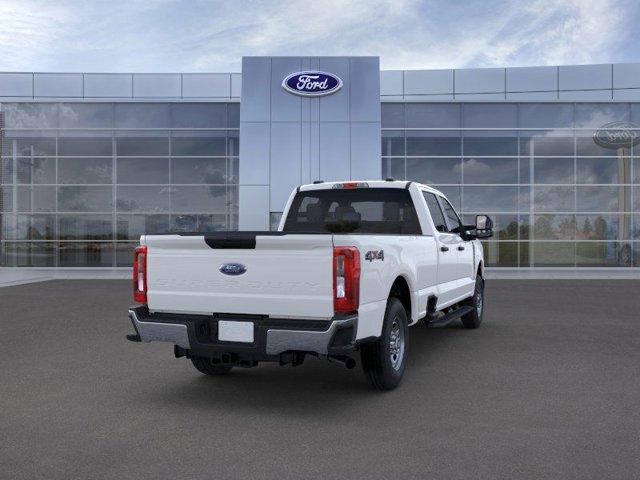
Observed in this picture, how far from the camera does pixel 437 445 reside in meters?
4.32

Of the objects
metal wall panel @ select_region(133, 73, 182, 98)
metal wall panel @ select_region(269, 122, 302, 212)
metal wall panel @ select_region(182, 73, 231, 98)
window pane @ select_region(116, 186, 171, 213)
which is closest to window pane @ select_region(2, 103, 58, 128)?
window pane @ select_region(116, 186, 171, 213)

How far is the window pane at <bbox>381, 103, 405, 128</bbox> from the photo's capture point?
88.8ft

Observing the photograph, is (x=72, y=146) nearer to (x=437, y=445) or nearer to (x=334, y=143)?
(x=334, y=143)

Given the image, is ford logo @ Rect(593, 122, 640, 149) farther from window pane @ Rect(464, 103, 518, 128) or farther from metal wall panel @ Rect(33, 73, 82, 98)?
metal wall panel @ Rect(33, 73, 82, 98)

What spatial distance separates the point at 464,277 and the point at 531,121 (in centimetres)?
1994

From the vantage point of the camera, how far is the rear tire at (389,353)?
562cm

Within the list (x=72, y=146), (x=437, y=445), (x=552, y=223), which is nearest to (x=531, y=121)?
(x=552, y=223)

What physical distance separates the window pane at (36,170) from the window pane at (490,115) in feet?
59.0

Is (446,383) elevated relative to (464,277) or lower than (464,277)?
lower

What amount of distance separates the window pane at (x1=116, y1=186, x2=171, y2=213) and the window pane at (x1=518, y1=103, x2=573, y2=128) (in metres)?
15.7

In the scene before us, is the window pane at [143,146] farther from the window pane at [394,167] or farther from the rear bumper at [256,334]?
the rear bumper at [256,334]

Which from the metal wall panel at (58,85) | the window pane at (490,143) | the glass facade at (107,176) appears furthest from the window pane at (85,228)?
the window pane at (490,143)

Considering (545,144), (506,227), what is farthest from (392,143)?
(545,144)

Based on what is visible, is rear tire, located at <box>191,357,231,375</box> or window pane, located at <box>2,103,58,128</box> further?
window pane, located at <box>2,103,58,128</box>
